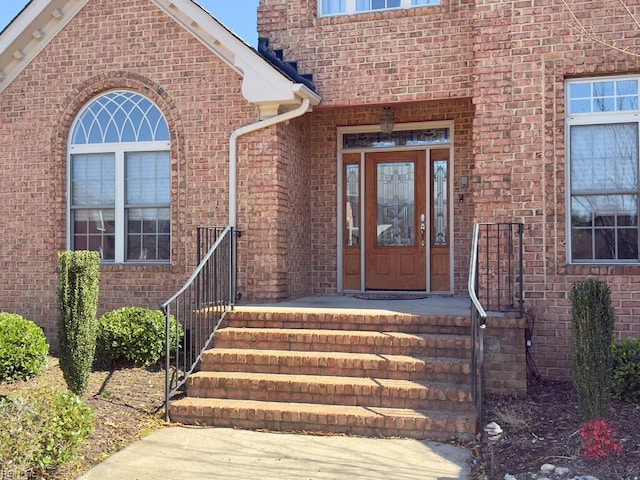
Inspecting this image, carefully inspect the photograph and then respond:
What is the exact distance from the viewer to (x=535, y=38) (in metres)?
7.30

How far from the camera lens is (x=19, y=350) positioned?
281 inches

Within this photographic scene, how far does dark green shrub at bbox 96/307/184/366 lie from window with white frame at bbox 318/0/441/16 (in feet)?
15.9

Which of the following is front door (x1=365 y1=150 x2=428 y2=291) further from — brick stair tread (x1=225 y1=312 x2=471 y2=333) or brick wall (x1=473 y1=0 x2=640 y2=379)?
brick stair tread (x1=225 y1=312 x2=471 y2=333)

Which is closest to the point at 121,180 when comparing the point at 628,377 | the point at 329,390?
the point at 329,390

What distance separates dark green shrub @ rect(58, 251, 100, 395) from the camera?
5766 millimetres

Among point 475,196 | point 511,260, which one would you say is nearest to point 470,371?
point 511,260

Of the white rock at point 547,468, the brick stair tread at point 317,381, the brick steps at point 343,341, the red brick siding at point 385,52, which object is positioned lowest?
the white rock at point 547,468

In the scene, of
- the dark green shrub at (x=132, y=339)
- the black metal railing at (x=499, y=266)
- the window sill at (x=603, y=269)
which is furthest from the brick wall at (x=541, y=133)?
the dark green shrub at (x=132, y=339)

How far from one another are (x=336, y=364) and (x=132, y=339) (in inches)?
102

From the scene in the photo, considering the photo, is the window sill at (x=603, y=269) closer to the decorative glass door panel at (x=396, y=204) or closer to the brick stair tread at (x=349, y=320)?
the brick stair tread at (x=349, y=320)

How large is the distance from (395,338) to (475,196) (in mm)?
2084

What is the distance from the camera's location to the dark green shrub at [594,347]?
5.03 metres

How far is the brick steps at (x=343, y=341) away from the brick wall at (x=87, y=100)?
2123mm

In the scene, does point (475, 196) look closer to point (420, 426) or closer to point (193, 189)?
point (420, 426)
